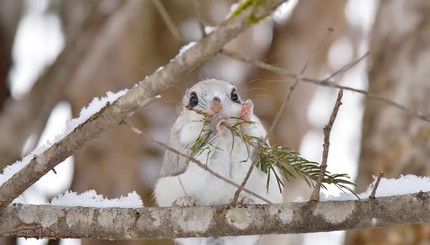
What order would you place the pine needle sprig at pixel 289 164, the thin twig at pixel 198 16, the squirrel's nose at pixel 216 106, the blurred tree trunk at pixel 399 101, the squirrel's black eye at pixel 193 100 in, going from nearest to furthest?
the thin twig at pixel 198 16, the pine needle sprig at pixel 289 164, the squirrel's nose at pixel 216 106, the squirrel's black eye at pixel 193 100, the blurred tree trunk at pixel 399 101

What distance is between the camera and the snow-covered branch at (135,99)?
1.61m

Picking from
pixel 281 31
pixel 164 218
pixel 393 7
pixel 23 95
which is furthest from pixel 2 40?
pixel 164 218

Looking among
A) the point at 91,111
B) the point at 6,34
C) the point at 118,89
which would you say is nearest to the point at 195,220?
the point at 91,111

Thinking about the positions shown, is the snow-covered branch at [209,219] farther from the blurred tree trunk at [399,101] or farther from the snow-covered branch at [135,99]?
the blurred tree trunk at [399,101]

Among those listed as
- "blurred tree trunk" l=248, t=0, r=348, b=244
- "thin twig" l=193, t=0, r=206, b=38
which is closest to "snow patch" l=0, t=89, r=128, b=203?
"thin twig" l=193, t=0, r=206, b=38

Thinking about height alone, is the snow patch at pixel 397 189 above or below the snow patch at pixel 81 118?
below

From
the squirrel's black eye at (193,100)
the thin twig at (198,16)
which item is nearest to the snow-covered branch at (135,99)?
the thin twig at (198,16)

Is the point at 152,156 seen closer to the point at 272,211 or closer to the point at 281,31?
the point at 281,31

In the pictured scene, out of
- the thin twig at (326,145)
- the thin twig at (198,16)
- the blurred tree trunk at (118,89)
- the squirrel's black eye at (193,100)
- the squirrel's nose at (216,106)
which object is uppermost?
the blurred tree trunk at (118,89)

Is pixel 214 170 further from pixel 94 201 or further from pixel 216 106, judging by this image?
pixel 94 201

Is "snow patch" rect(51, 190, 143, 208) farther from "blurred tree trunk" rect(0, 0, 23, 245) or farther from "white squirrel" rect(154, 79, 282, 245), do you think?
"blurred tree trunk" rect(0, 0, 23, 245)

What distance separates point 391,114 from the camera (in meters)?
4.16

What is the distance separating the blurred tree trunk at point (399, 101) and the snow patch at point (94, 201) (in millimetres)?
1874

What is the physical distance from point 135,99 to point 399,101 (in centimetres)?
261
